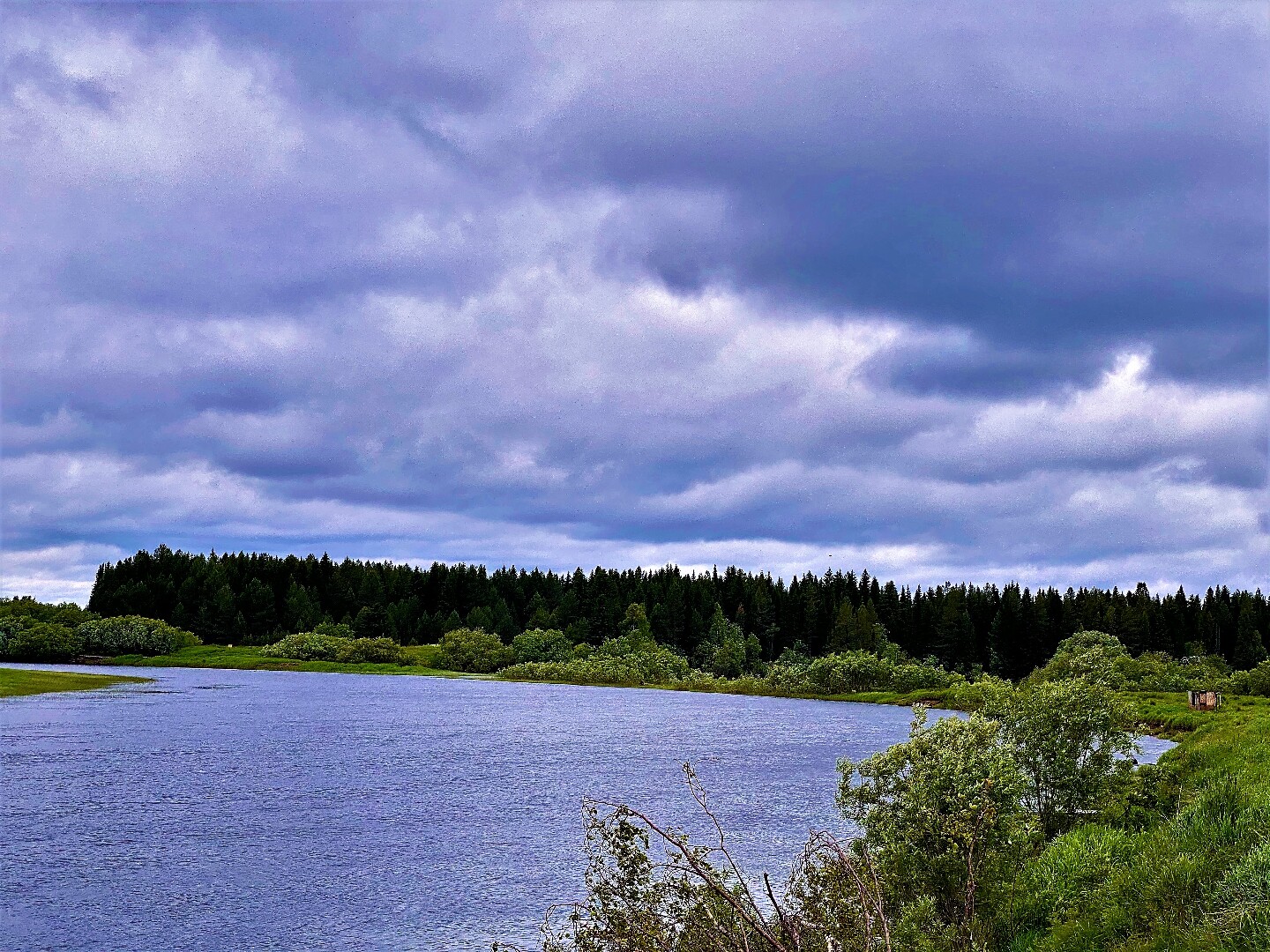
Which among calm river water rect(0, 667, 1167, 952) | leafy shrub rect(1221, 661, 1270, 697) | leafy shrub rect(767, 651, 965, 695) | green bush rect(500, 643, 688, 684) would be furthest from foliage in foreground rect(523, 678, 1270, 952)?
green bush rect(500, 643, 688, 684)

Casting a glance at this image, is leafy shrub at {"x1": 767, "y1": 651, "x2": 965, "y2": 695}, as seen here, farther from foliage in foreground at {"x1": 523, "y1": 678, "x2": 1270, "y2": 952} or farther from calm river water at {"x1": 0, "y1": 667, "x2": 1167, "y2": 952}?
foliage in foreground at {"x1": 523, "y1": 678, "x2": 1270, "y2": 952}

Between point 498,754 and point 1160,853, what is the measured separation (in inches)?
2097

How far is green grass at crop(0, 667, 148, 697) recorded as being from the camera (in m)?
117

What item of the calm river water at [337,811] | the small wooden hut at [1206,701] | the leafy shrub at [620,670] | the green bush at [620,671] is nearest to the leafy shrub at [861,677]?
the green bush at [620,671]

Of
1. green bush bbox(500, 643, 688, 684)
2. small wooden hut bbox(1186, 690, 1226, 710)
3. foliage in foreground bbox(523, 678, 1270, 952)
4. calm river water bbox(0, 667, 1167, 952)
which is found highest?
foliage in foreground bbox(523, 678, 1270, 952)

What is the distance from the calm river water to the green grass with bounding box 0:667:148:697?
1454 centimetres

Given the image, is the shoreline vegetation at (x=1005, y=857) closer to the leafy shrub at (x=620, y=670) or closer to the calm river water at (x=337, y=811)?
the calm river water at (x=337, y=811)

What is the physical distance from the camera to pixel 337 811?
162 feet

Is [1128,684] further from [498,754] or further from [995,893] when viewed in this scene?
[995,893]

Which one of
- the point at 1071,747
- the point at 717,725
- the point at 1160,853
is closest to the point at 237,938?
the point at 1160,853

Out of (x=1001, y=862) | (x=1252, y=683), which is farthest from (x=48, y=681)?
(x=1252, y=683)

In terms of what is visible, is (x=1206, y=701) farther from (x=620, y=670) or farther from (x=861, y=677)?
(x=620, y=670)

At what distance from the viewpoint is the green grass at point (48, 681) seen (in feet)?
385

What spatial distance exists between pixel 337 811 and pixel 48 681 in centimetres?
10234
